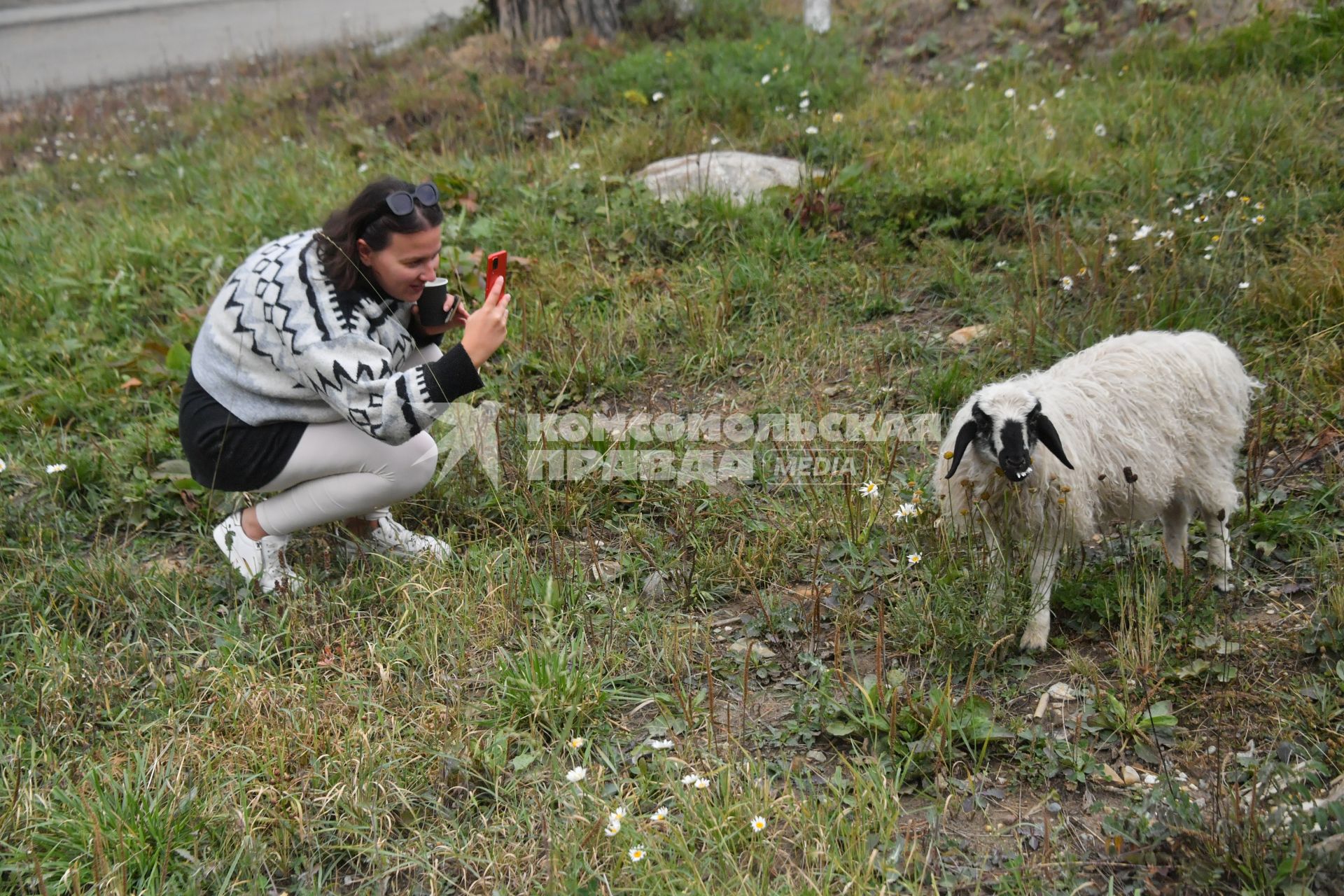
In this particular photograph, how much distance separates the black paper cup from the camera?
3678 millimetres

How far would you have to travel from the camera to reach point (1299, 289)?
14.7ft

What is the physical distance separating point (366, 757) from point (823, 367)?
277cm

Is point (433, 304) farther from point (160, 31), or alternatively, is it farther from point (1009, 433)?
point (160, 31)

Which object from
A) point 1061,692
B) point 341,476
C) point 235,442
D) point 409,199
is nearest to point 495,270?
point 409,199

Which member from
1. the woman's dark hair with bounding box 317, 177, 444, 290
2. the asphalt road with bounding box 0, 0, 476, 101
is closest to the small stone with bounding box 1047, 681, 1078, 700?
the woman's dark hair with bounding box 317, 177, 444, 290

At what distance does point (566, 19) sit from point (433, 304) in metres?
5.60

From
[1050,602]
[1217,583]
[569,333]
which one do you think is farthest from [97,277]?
[1217,583]

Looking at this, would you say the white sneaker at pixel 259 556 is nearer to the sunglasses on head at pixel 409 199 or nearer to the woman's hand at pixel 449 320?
the woman's hand at pixel 449 320

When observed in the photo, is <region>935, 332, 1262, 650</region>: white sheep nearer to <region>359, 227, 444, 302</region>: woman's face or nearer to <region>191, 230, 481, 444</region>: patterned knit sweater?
<region>191, 230, 481, 444</region>: patterned knit sweater

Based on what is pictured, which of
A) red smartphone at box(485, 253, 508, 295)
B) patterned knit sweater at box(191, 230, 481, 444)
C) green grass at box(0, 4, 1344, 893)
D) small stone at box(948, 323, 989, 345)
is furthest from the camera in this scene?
small stone at box(948, 323, 989, 345)

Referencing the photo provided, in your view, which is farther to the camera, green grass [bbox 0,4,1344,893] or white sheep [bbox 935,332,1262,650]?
white sheep [bbox 935,332,1262,650]

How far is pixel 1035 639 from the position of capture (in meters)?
3.25

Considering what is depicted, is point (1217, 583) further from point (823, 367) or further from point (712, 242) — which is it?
point (712, 242)

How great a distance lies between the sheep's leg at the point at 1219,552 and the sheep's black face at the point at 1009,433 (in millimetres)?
712
